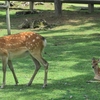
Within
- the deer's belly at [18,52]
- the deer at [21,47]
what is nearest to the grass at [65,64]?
the deer at [21,47]

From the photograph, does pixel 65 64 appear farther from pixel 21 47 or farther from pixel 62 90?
pixel 62 90

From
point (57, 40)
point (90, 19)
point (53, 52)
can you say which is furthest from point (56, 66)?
point (90, 19)

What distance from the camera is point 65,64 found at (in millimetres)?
10359

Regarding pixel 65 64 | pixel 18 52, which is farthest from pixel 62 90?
pixel 65 64

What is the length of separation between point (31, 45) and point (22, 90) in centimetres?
92

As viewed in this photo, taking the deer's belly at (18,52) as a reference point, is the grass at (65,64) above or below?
below

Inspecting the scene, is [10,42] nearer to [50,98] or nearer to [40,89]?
[40,89]

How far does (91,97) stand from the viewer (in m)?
6.74

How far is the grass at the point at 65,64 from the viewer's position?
711cm

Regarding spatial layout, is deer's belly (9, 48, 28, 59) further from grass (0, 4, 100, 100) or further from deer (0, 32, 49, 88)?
grass (0, 4, 100, 100)

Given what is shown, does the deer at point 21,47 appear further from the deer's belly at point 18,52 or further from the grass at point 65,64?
the grass at point 65,64

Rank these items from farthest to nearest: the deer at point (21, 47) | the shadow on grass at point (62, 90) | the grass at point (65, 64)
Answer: the deer at point (21, 47)
the grass at point (65, 64)
the shadow on grass at point (62, 90)

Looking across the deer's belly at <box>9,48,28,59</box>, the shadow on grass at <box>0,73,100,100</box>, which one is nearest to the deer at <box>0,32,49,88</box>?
the deer's belly at <box>9,48,28,59</box>

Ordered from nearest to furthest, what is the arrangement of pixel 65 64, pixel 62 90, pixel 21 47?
1. pixel 62 90
2. pixel 21 47
3. pixel 65 64
